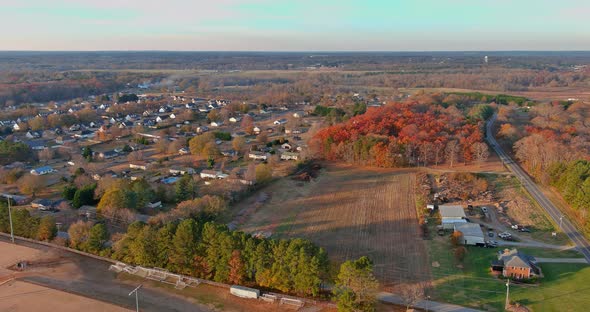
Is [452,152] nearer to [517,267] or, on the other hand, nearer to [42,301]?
[517,267]

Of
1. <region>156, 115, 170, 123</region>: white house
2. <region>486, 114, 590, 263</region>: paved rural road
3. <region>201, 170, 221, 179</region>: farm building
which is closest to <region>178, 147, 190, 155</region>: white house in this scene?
<region>201, 170, 221, 179</region>: farm building

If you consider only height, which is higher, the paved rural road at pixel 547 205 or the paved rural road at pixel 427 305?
the paved rural road at pixel 547 205

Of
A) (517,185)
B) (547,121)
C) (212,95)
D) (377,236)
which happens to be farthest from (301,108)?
(377,236)

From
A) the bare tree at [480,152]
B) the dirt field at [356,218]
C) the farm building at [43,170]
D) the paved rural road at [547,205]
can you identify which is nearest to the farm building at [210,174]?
the dirt field at [356,218]

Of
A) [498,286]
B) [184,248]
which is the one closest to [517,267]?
[498,286]

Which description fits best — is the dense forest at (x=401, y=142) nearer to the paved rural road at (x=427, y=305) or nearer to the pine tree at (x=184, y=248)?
the paved rural road at (x=427, y=305)

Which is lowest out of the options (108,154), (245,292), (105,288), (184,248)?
(105,288)
